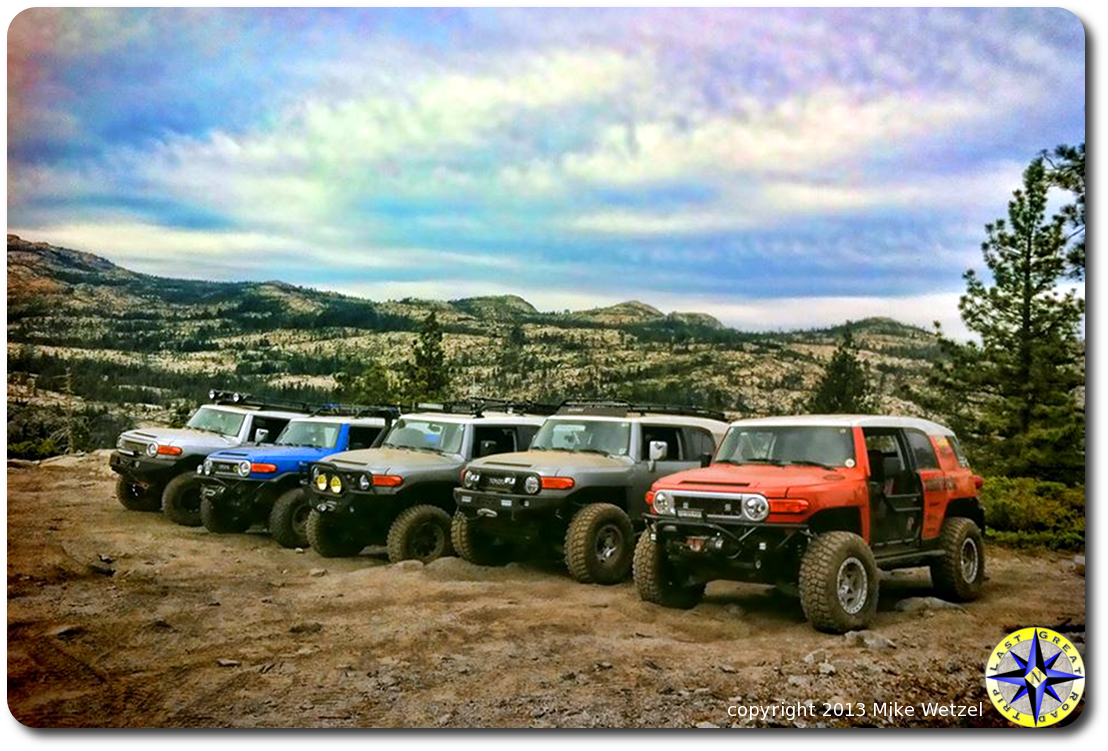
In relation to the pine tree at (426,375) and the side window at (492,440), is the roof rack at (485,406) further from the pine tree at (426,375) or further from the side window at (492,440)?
the side window at (492,440)

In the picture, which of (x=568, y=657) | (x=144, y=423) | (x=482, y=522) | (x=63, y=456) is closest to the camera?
(x=568, y=657)

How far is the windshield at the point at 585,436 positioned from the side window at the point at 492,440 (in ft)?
2.16

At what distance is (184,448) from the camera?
12.5 m

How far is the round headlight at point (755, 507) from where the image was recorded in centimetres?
671

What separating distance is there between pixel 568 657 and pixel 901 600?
122 inches

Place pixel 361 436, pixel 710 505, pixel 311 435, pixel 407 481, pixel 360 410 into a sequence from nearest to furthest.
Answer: pixel 710 505
pixel 407 481
pixel 360 410
pixel 311 435
pixel 361 436

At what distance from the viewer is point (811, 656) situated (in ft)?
20.7

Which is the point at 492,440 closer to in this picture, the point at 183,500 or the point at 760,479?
the point at 760,479

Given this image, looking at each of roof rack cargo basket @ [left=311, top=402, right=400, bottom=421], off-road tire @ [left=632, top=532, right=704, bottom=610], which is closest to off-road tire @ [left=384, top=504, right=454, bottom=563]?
roof rack cargo basket @ [left=311, top=402, right=400, bottom=421]

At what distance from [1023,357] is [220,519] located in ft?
30.6

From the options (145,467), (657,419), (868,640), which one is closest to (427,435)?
(657,419)

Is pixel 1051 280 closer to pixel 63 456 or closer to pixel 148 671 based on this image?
pixel 148 671

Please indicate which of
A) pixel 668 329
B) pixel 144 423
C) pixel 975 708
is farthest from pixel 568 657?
pixel 144 423

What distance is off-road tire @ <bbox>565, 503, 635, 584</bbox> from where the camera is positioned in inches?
337
